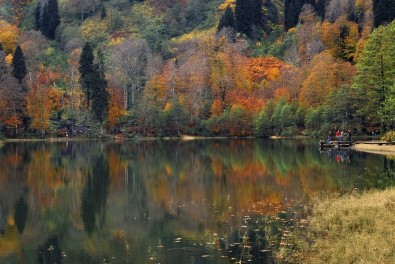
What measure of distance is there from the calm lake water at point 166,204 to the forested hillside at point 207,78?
34772mm

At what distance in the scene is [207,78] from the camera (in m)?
118

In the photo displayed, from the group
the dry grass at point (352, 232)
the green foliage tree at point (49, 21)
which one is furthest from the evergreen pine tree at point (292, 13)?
the dry grass at point (352, 232)

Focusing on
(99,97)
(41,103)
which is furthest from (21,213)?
(41,103)

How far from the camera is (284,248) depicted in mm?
20250

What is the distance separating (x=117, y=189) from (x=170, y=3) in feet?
477

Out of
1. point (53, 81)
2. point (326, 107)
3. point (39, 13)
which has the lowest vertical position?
point (326, 107)

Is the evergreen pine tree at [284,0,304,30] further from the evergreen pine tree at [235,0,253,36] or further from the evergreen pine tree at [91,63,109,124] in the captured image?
the evergreen pine tree at [91,63,109,124]

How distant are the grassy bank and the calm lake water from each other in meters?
1.03

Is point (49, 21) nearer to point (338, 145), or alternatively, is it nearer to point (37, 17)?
point (37, 17)

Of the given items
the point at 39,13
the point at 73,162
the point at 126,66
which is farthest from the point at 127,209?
the point at 39,13

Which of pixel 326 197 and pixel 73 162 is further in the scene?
pixel 73 162

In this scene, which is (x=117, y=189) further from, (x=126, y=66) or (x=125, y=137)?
(x=126, y=66)

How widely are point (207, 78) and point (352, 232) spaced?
3854 inches

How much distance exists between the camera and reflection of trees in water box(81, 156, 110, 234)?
27.9 metres
